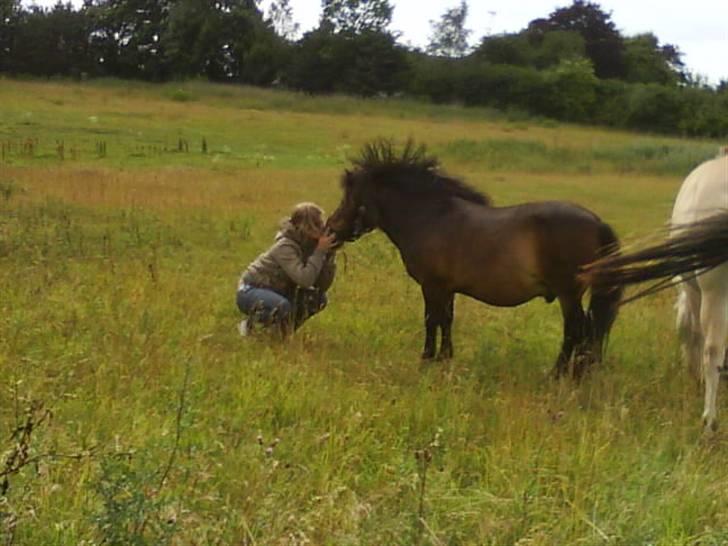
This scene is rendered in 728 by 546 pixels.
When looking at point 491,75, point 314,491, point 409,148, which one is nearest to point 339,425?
point 314,491

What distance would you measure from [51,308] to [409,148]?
115 inches

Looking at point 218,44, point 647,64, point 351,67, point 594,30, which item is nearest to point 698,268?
point 351,67

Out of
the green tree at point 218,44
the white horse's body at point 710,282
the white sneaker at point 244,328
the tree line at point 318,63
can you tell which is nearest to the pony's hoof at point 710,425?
the white horse's body at point 710,282

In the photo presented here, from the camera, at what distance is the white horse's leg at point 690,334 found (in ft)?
19.1

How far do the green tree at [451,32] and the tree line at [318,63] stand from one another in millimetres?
14499

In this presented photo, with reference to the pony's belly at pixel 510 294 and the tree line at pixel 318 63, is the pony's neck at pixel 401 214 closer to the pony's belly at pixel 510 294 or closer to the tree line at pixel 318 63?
the pony's belly at pixel 510 294

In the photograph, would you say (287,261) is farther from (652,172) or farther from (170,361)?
(652,172)

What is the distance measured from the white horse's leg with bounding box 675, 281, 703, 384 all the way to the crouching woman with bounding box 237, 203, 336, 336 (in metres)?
2.54

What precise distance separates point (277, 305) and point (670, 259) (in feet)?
10.9

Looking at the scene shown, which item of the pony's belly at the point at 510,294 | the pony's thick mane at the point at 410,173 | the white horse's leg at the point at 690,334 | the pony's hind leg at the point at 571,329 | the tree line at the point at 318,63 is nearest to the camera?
the white horse's leg at the point at 690,334

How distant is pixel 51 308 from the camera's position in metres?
6.75

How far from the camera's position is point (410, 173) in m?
6.90

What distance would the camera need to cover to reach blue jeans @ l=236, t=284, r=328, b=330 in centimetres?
670

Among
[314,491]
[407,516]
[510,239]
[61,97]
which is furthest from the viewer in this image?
[61,97]
